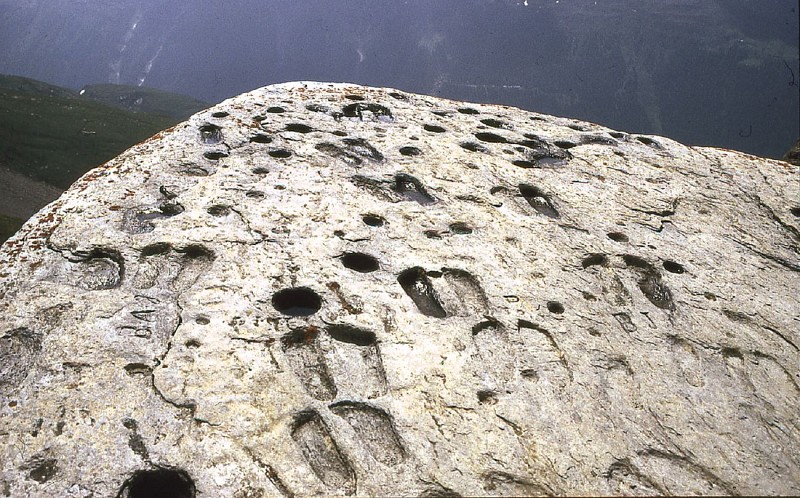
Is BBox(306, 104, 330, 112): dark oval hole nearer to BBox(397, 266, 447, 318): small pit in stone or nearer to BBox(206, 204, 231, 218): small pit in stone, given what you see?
BBox(206, 204, 231, 218): small pit in stone

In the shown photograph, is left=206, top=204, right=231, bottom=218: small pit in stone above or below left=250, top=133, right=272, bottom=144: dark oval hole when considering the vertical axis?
below

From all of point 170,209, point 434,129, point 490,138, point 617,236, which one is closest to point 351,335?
point 170,209

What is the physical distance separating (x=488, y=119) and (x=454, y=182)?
2.86 meters

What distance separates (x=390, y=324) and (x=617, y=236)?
370 centimetres

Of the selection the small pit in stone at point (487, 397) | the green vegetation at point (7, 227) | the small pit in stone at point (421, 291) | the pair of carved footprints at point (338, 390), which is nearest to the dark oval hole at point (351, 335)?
the pair of carved footprints at point (338, 390)

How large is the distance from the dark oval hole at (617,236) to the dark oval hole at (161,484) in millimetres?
5888

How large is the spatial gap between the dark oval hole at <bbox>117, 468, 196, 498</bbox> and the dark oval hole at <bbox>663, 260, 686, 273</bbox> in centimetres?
601

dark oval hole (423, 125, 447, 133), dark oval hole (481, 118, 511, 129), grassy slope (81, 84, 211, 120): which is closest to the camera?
dark oval hole (423, 125, 447, 133)

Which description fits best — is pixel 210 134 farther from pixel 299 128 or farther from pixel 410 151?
pixel 410 151

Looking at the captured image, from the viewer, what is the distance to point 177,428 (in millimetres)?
4457

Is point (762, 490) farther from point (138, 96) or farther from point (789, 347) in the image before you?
point (138, 96)

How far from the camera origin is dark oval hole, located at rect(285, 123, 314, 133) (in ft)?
30.0

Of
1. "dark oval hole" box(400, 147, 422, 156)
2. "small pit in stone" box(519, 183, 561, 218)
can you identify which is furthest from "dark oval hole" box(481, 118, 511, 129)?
→ "small pit in stone" box(519, 183, 561, 218)

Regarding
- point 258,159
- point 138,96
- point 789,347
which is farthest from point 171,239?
point 138,96
